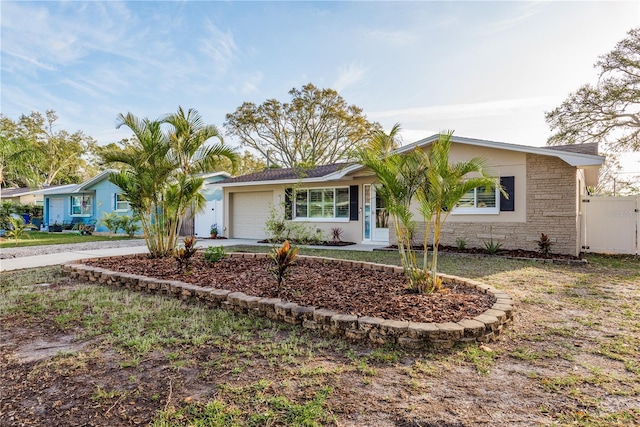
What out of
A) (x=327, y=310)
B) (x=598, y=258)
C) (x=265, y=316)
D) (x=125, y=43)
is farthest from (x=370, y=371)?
(x=125, y=43)

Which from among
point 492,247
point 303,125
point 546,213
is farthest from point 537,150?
point 303,125

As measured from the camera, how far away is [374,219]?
40.4 ft

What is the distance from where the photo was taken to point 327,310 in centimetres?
373

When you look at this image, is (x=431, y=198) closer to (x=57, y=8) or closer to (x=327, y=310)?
(x=327, y=310)

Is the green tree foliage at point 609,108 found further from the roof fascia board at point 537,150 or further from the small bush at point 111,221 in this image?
the small bush at point 111,221

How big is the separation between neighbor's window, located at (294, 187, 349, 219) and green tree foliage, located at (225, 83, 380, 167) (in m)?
12.5

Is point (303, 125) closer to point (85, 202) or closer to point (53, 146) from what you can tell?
point (85, 202)

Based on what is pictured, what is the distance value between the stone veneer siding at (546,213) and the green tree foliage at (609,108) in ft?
38.1

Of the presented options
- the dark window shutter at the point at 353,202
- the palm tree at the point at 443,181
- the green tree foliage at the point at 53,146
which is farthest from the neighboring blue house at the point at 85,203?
the palm tree at the point at 443,181

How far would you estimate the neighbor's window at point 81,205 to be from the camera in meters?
21.3

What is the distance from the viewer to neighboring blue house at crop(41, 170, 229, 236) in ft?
64.1

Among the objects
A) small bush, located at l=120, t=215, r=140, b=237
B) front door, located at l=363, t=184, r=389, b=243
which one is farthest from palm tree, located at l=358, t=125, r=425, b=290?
small bush, located at l=120, t=215, r=140, b=237

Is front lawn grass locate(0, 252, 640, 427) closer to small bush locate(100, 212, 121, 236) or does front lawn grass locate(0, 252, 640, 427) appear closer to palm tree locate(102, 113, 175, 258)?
palm tree locate(102, 113, 175, 258)

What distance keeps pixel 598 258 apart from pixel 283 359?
9.96 m
